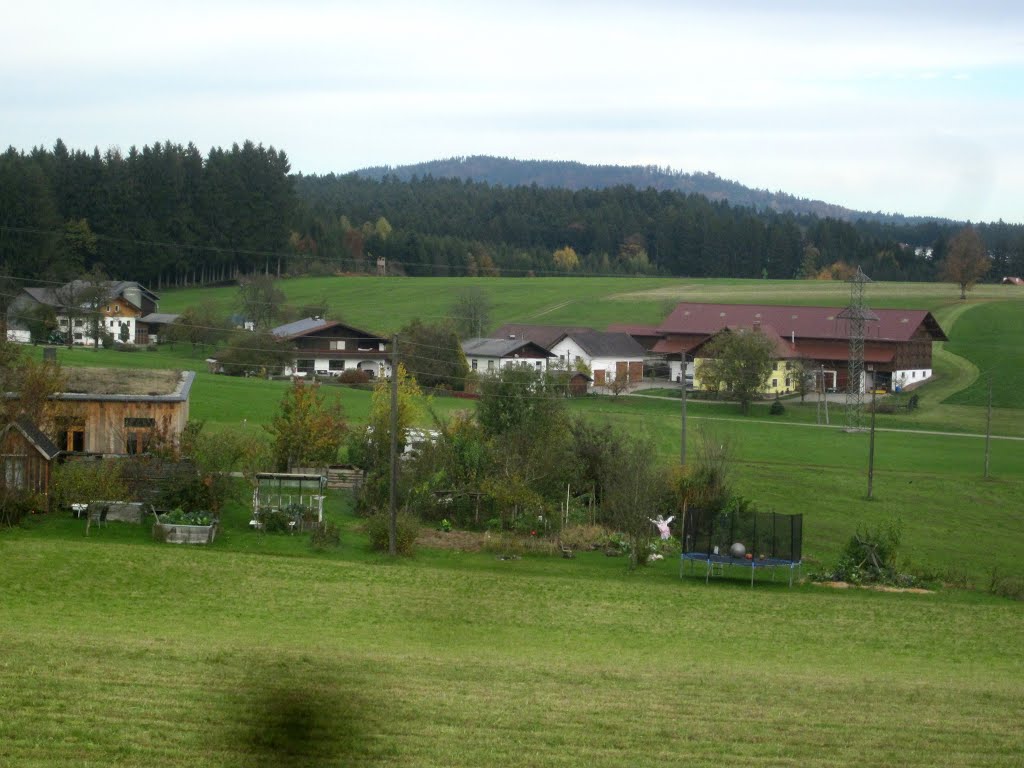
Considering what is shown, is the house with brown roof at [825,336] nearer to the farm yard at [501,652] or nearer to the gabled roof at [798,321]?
the gabled roof at [798,321]

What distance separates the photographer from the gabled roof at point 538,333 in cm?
8206

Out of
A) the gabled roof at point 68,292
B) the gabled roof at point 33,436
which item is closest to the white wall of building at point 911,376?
the gabled roof at point 68,292

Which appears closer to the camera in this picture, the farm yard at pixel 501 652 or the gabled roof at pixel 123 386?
the farm yard at pixel 501 652

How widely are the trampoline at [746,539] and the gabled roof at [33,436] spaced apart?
15.0m

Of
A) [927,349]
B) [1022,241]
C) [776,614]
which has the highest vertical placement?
[1022,241]

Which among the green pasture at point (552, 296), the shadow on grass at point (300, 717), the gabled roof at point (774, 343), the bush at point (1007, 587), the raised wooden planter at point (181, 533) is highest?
the green pasture at point (552, 296)

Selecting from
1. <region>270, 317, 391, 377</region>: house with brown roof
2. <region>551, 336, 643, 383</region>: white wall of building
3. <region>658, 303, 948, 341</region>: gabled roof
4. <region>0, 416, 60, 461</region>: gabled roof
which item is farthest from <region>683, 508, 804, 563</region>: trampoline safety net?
<region>658, 303, 948, 341</region>: gabled roof

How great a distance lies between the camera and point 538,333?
84625 mm

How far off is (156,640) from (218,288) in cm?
8986

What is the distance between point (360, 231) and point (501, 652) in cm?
12314

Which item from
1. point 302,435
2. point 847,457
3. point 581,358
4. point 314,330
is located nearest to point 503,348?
point 581,358

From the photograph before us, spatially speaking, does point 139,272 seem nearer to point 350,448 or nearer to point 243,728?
point 350,448

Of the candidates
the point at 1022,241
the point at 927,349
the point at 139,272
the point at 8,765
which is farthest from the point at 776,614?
the point at 1022,241

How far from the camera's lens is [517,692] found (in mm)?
13828
